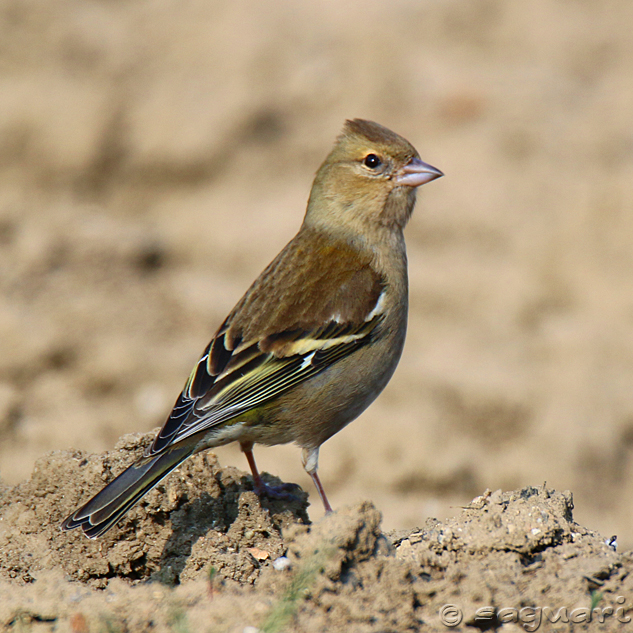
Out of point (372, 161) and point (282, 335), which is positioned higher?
point (372, 161)

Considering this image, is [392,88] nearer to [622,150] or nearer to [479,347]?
[622,150]

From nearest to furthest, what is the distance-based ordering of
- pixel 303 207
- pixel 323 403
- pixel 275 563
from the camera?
1. pixel 275 563
2. pixel 323 403
3. pixel 303 207

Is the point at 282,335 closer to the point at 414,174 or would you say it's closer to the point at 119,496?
A: the point at 119,496

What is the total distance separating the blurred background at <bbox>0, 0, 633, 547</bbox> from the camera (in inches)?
256

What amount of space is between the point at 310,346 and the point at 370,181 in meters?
1.17

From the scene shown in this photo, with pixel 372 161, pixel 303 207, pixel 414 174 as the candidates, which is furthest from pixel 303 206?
pixel 414 174

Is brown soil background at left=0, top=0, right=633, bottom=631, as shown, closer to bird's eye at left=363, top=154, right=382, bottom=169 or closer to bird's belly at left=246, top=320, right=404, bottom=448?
bird's belly at left=246, top=320, right=404, bottom=448

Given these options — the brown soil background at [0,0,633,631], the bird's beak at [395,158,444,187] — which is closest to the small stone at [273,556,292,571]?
the bird's beak at [395,158,444,187]

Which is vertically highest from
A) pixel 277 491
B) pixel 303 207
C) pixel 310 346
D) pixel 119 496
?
pixel 303 207

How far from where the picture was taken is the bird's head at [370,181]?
4.79 m

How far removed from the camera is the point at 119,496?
3.49m

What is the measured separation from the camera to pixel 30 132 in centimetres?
788

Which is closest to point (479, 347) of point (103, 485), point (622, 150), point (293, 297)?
point (622, 150)

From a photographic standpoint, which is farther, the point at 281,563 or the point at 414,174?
the point at 414,174
